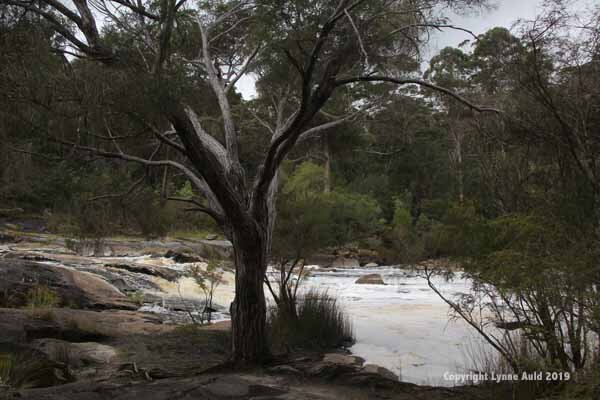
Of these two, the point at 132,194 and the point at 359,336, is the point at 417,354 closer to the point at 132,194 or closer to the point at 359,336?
the point at 359,336

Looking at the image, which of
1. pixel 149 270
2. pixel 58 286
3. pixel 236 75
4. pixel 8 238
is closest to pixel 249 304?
pixel 236 75

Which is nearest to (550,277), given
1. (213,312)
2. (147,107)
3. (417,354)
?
(147,107)

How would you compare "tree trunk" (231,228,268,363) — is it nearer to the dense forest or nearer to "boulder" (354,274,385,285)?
the dense forest

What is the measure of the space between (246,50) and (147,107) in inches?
151

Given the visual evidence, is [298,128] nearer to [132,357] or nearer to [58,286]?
[132,357]

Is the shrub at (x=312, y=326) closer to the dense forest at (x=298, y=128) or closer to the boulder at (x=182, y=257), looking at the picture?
the dense forest at (x=298, y=128)

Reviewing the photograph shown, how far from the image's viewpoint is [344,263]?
22.2 m

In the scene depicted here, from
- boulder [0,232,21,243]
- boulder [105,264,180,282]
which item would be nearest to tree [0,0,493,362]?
boulder [105,264,180,282]

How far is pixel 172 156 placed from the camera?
8047 mm

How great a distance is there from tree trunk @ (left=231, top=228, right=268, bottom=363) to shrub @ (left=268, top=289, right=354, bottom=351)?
1.90 m

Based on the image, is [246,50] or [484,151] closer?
[484,151]

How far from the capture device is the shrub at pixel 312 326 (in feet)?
23.9

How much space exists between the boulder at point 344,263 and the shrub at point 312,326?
14.0 meters

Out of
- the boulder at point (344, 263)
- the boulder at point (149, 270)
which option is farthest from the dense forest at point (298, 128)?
the boulder at point (344, 263)
